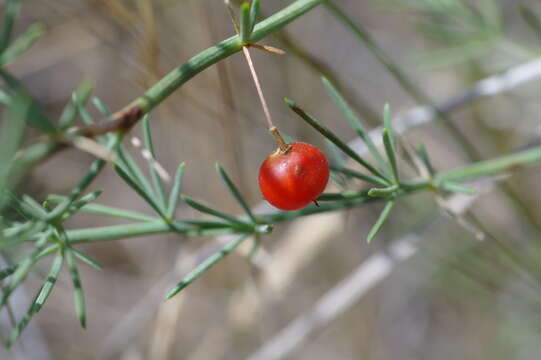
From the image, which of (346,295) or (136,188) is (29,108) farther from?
(346,295)

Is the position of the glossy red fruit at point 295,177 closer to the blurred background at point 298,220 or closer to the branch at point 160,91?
the branch at point 160,91

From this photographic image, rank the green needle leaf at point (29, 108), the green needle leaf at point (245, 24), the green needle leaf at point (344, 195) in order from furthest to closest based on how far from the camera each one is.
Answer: the green needle leaf at point (344, 195), the green needle leaf at point (245, 24), the green needle leaf at point (29, 108)

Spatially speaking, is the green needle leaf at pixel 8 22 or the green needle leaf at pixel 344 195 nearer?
the green needle leaf at pixel 8 22

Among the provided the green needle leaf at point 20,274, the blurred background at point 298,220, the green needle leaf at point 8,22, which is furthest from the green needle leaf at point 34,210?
the blurred background at point 298,220

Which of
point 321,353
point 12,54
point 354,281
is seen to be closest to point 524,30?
point 354,281

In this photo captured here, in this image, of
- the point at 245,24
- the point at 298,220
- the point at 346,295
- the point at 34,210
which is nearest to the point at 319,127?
the point at 245,24

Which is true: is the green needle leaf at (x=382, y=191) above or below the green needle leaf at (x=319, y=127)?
below

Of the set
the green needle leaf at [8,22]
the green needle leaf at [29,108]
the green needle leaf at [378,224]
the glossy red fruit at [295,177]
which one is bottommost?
the green needle leaf at [378,224]
